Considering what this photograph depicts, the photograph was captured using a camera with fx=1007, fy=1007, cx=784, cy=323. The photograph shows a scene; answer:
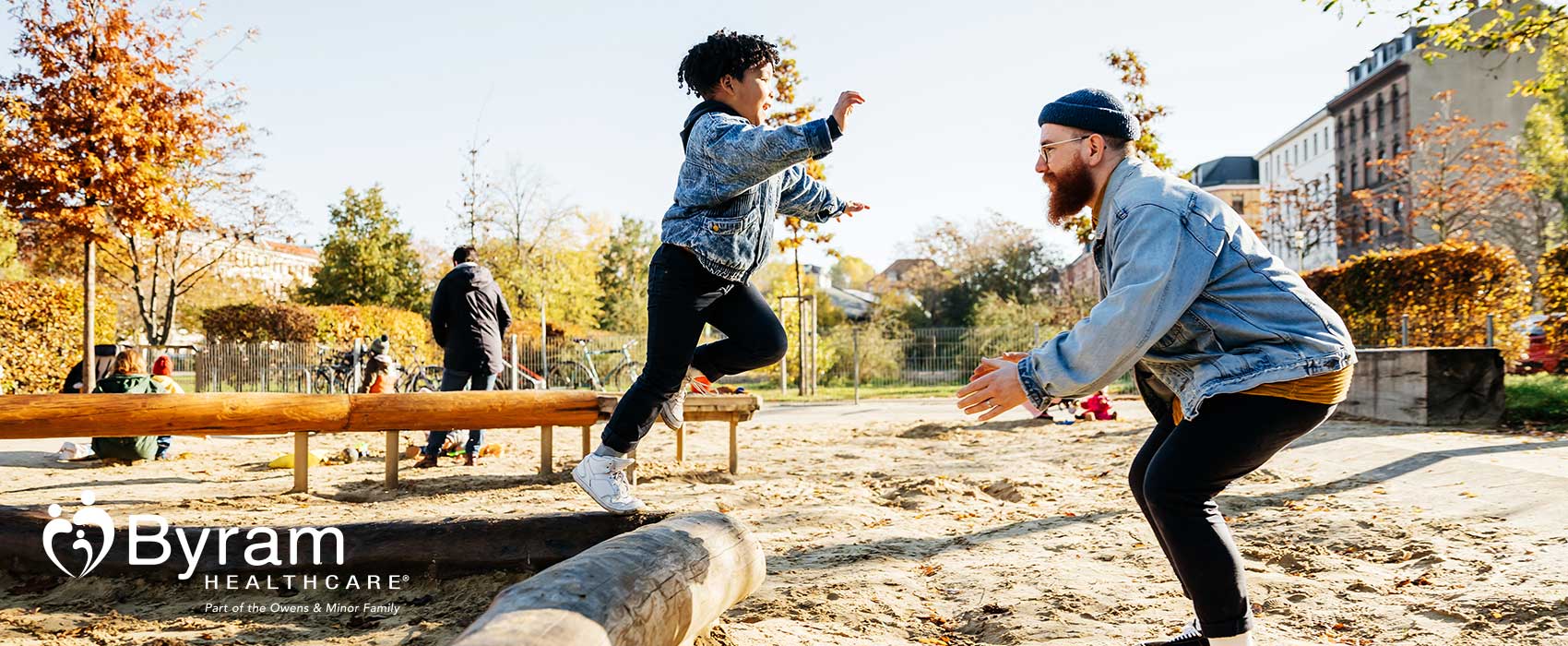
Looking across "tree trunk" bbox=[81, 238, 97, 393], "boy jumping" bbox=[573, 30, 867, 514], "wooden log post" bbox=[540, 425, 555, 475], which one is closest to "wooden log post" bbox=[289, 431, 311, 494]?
"wooden log post" bbox=[540, 425, 555, 475]

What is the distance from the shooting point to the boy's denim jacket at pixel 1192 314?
2516mm

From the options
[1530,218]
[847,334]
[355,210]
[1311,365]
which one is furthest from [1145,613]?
[1530,218]

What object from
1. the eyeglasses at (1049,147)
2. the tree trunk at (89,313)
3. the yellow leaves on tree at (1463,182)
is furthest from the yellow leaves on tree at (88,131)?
the yellow leaves on tree at (1463,182)

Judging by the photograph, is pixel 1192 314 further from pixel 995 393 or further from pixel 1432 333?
pixel 1432 333

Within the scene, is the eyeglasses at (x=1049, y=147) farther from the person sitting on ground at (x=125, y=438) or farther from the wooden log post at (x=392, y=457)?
the person sitting on ground at (x=125, y=438)

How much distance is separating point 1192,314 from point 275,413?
5.71 metres

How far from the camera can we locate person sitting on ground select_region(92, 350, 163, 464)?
8820mm

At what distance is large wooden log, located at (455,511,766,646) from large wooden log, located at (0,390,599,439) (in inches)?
124

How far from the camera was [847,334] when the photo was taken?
2806cm

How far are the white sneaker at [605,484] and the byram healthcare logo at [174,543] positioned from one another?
3.39ft

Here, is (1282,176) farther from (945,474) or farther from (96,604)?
(96,604)

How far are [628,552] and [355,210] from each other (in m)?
39.6

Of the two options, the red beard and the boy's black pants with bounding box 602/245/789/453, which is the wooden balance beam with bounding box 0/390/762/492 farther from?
the red beard

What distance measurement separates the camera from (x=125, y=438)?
884 cm
